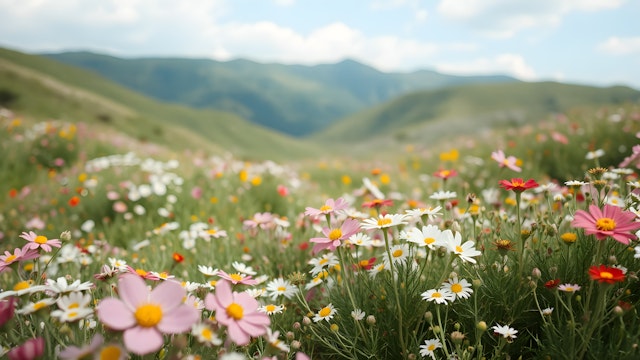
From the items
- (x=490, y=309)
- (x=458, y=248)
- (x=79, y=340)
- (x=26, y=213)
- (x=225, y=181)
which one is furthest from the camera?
(x=225, y=181)

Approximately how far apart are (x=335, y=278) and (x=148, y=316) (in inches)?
49.9

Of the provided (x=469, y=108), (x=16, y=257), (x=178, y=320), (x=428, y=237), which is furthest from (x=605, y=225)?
(x=469, y=108)

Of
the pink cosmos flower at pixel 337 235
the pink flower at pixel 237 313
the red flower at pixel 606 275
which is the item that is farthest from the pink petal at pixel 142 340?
the red flower at pixel 606 275

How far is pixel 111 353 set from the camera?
39.2 inches

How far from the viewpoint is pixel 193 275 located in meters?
2.62

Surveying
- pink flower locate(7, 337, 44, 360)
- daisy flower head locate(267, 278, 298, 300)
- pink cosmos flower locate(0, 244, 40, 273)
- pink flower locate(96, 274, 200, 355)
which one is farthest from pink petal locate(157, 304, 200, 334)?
daisy flower head locate(267, 278, 298, 300)

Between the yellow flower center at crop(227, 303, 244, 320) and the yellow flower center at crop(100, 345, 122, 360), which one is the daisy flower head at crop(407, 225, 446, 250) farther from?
the yellow flower center at crop(100, 345, 122, 360)

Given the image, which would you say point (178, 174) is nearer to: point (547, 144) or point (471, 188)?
point (471, 188)

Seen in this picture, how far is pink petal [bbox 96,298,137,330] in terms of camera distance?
101cm

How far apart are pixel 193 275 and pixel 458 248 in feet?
5.71

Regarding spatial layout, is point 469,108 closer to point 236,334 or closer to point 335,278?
point 335,278

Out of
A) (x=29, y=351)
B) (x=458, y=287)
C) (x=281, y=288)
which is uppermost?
(x=29, y=351)

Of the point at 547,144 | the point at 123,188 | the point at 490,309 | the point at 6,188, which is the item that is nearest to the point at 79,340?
the point at 490,309

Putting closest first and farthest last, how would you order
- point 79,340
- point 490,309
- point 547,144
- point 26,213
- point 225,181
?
1. point 79,340
2. point 490,309
3. point 26,213
4. point 225,181
5. point 547,144
